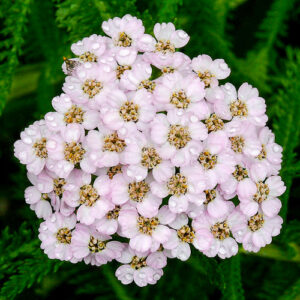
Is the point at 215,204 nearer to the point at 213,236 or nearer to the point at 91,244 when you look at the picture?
the point at 213,236

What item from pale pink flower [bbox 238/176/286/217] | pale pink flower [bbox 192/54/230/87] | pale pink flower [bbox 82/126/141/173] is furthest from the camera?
pale pink flower [bbox 192/54/230/87]

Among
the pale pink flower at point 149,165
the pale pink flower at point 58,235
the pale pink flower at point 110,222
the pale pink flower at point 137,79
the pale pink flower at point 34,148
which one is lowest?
the pale pink flower at point 58,235

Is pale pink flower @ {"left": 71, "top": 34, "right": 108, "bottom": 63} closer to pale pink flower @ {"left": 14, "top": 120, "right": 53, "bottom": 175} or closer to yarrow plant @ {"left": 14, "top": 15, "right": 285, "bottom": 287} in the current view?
yarrow plant @ {"left": 14, "top": 15, "right": 285, "bottom": 287}

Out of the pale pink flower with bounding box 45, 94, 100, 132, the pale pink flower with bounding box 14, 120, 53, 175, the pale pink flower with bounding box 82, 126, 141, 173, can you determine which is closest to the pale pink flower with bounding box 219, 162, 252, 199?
the pale pink flower with bounding box 82, 126, 141, 173

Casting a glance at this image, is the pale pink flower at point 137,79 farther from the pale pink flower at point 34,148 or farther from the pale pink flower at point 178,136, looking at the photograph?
the pale pink flower at point 34,148

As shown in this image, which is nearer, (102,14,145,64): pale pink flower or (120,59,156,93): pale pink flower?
(120,59,156,93): pale pink flower

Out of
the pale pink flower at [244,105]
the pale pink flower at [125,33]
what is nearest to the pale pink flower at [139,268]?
the pale pink flower at [244,105]

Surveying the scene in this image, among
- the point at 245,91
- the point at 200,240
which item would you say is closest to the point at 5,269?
the point at 200,240
